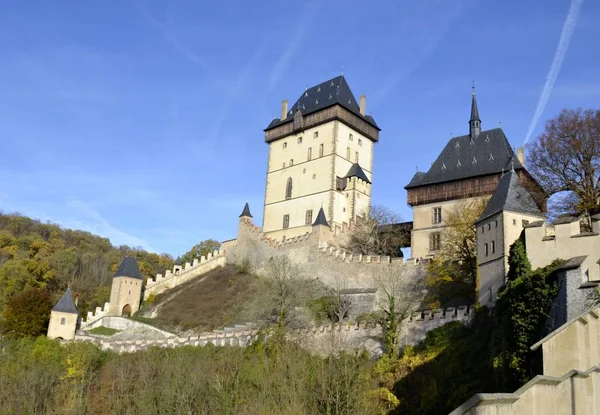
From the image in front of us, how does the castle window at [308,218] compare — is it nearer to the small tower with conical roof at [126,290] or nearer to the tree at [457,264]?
the small tower with conical roof at [126,290]

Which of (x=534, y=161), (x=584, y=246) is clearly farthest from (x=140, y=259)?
(x=584, y=246)

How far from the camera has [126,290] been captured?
4453 centimetres

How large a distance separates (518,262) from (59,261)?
164 ft

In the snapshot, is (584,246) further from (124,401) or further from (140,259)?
(140,259)

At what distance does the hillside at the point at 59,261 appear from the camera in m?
52.0

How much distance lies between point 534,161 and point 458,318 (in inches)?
353

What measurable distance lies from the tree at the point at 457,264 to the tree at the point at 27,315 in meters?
24.5

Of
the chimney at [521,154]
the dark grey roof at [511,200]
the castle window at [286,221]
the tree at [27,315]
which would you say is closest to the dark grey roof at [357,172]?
the castle window at [286,221]

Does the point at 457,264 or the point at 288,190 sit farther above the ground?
the point at 288,190

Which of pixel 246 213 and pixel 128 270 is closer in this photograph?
pixel 128 270

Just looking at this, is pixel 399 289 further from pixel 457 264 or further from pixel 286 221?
pixel 286 221

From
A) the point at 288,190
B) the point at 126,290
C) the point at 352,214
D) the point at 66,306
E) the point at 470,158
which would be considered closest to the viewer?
the point at 66,306

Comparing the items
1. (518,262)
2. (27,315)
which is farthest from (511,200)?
(27,315)

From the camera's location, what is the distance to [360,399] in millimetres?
20453
